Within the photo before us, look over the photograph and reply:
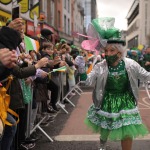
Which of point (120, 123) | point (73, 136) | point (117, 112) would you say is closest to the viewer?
point (120, 123)

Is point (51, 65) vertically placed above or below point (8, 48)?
below

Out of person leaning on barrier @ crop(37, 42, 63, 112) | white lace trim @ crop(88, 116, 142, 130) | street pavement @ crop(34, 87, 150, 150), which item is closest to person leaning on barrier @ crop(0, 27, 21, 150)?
white lace trim @ crop(88, 116, 142, 130)

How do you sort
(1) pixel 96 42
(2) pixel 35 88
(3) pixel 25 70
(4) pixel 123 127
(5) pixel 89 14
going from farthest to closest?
(5) pixel 89 14, (2) pixel 35 88, (1) pixel 96 42, (4) pixel 123 127, (3) pixel 25 70

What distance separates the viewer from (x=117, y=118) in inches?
155

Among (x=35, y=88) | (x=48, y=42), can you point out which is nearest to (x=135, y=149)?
(x=35, y=88)

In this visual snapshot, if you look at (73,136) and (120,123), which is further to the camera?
(73,136)

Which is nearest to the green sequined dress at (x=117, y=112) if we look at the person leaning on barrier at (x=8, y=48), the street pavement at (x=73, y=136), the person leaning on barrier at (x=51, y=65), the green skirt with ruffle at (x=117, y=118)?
the green skirt with ruffle at (x=117, y=118)

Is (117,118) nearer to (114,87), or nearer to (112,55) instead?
(114,87)

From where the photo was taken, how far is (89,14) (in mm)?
105750

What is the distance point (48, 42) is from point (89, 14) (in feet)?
334

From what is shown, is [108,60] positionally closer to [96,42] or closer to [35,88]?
[96,42]

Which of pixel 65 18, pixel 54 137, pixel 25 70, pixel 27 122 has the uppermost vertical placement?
pixel 65 18

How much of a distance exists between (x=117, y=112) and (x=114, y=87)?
1.10ft

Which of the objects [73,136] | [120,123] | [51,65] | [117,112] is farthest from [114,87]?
[73,136]
